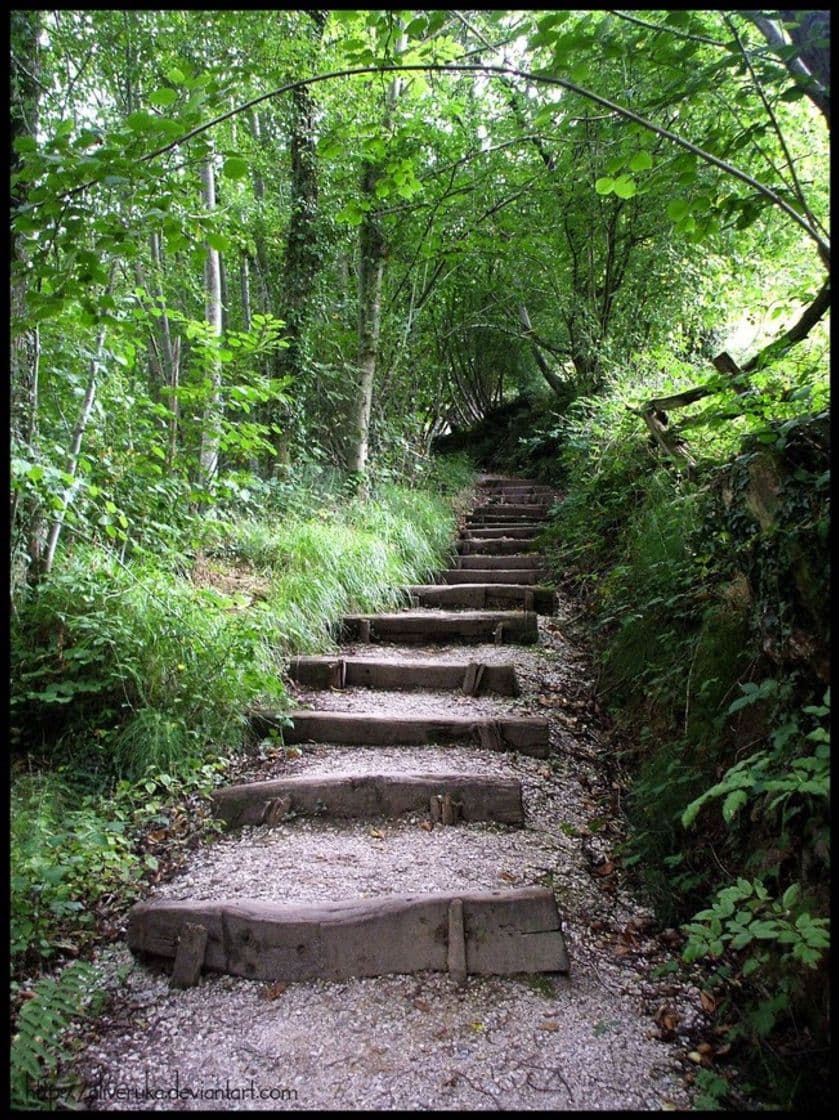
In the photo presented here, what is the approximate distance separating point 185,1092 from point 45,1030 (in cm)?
47

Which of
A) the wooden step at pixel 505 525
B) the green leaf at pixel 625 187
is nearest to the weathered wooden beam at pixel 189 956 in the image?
the green leaf at pixel 625 187

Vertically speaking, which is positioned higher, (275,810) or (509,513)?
(509,513)

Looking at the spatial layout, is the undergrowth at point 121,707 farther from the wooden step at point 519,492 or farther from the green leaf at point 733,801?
the wooden step at point 519,492

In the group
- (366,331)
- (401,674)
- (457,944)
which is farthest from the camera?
(366,331)

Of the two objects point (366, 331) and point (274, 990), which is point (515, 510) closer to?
point (366, 331)

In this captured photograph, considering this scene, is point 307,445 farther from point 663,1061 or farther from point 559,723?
point 663,1061

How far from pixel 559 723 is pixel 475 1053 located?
→ 6.94 feet

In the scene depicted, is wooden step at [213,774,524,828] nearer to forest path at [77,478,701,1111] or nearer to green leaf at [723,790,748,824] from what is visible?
forest path at [77,478,701,1111]

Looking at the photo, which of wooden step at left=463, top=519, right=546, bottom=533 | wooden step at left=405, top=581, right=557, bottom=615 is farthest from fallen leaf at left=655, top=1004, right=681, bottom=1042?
wooden step at left=463, top=519, right=546, bottom=533

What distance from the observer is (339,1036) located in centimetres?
195

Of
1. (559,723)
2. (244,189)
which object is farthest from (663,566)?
(244,189)

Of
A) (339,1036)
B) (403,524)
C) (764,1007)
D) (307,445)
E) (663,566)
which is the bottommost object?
(339,1036)

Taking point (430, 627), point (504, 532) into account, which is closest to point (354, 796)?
point (430, 627)

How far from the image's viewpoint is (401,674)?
4395mm
